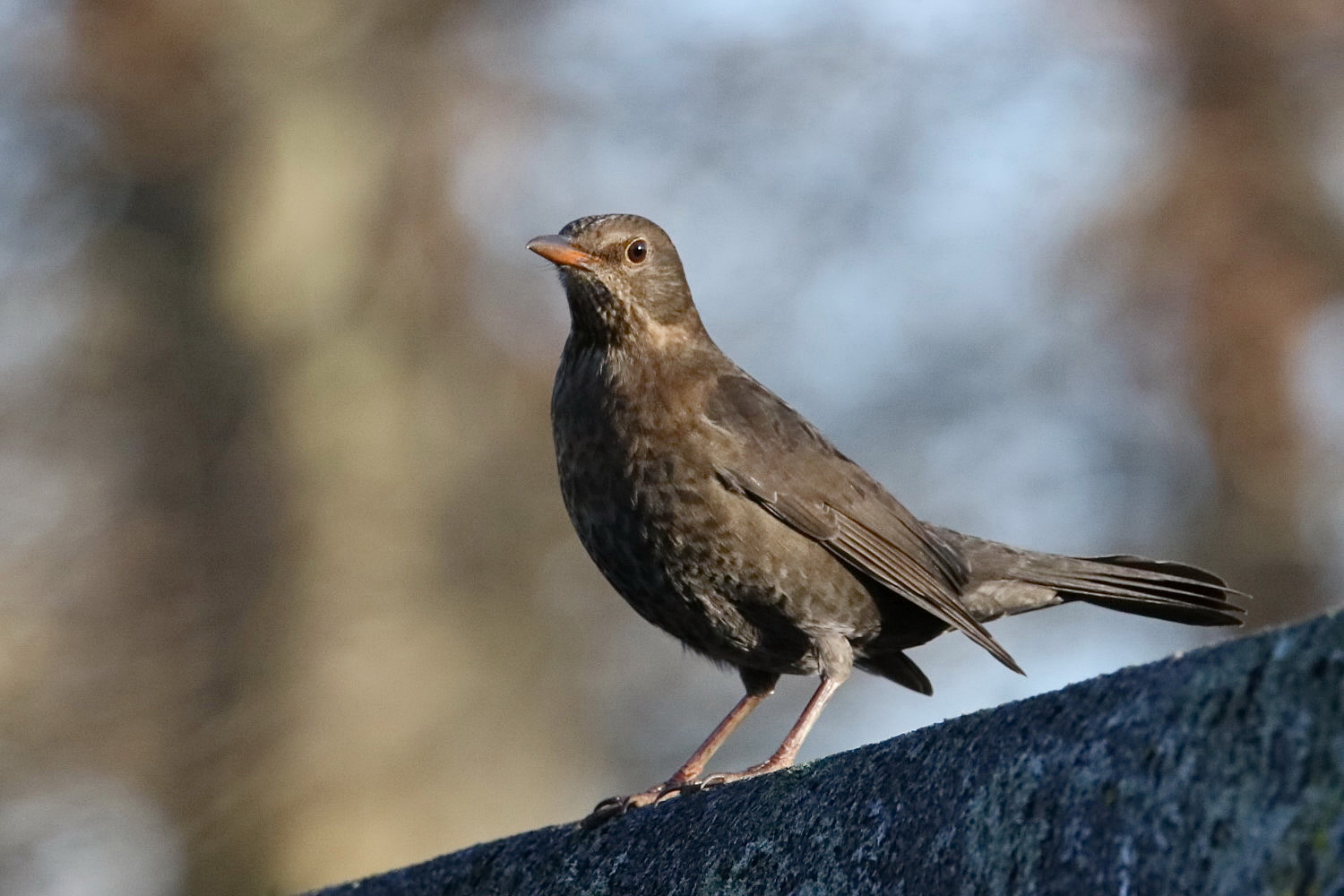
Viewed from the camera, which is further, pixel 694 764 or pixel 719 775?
pixel 694 764

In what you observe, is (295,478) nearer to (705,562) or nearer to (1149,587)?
(705,562)

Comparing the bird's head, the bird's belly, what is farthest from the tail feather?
the bird's head

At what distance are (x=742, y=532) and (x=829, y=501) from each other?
0.44 meters

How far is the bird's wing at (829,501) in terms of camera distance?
4941 mm

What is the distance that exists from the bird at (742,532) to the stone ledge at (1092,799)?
5.43ft

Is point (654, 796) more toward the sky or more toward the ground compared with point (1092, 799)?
more toward the sky

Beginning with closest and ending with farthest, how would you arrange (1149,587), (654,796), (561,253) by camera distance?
(654,796)
(1149,587)
(561,253)

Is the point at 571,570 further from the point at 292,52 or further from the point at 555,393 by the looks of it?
the point at 555,393

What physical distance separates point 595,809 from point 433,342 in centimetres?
962

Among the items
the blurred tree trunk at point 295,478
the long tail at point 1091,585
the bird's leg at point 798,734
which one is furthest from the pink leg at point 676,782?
the blurred tree trunk at point 295,478

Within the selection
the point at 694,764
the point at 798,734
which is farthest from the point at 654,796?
the point at 798,734

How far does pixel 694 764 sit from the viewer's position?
4.66m

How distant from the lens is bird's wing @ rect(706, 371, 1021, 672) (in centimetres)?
494

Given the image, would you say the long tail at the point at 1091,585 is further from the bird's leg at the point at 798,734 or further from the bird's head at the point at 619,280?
the bird's head at the point at 619,280
